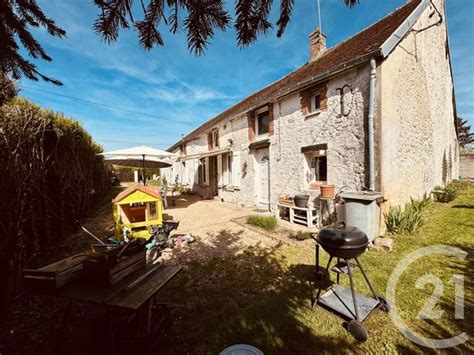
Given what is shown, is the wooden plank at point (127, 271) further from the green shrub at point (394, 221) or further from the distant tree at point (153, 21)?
the green shrub at point (394, 221)

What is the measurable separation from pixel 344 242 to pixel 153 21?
313cm

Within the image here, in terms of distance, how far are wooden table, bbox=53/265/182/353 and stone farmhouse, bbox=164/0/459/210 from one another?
624 centimetres

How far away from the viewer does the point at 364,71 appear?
6484 mm

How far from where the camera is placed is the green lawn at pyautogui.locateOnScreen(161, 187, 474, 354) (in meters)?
2.67

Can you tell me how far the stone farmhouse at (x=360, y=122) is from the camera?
6.41 meters

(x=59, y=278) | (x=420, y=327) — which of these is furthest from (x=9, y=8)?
(x=420, y=327)

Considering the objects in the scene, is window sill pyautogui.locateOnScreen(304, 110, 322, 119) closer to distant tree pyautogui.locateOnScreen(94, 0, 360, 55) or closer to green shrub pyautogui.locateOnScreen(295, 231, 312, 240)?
green shrub pyautogui.locateOnScreen(295, 231, 312, 240)

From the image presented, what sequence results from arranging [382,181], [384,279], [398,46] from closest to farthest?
1. [384,279]
2. [382,181]
3. [398,46]

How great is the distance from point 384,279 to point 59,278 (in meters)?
5.03

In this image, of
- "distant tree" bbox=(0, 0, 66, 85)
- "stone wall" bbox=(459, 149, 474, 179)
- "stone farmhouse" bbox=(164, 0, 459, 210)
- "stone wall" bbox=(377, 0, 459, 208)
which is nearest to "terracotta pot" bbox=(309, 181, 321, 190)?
"stone farmhouse" bbox=(164, 0, 459, 210)

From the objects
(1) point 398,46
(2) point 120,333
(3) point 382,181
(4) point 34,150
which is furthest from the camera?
(1) point 398,46

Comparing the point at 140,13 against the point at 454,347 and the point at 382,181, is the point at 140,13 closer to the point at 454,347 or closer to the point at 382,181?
the point at 454,347

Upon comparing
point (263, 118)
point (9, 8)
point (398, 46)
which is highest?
point (398, 46)

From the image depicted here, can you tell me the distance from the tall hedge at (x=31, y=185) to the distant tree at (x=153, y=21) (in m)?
0.79
